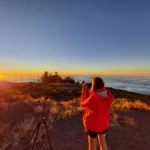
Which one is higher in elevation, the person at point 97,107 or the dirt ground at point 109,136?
the person at point 97,107

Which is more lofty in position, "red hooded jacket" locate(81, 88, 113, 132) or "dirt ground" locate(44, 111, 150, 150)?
"red hooded jacket" locate(81, 88, 113, 132)

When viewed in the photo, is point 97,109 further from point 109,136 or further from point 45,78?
point 45,78

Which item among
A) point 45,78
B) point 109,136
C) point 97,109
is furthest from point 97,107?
point 45,78

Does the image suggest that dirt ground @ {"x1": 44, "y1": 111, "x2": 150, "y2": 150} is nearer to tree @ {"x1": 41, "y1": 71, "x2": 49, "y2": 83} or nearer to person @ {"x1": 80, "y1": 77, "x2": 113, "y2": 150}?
person @ {"x1": 80, "y1": 77, "x2": 113, "y2": 150}

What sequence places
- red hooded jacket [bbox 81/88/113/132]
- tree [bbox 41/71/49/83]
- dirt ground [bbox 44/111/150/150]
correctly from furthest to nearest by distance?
tree [bbox 41/71/49/83]
dirt ground [bbox 44/111/150/150]
red hooded jacket [bbox 81/88/113/132]

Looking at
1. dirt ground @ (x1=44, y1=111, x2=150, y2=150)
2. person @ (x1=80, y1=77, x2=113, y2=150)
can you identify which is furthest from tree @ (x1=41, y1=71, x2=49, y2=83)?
person @ (x1=80, y1=77, x2=113, y2=150)

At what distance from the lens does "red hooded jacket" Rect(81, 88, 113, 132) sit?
553cm

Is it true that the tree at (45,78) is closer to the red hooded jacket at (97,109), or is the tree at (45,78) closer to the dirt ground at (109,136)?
the dirt ground at (109,136)

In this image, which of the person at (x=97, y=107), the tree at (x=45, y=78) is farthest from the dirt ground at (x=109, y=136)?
the tree at (x=45, y=78)

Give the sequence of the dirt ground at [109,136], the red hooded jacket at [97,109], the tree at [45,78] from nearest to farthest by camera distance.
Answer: the red hooded jacket at [97,109]
the dirt ground at [109,136]
the tree at [45,78]

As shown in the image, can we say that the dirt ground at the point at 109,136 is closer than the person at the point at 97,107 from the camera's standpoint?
No

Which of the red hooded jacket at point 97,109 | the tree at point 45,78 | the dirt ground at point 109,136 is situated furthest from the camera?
the tree at point 45,78

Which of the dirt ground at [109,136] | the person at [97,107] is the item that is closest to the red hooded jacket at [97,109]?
the person at [97,107]

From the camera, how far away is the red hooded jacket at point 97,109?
5527 millimetres
